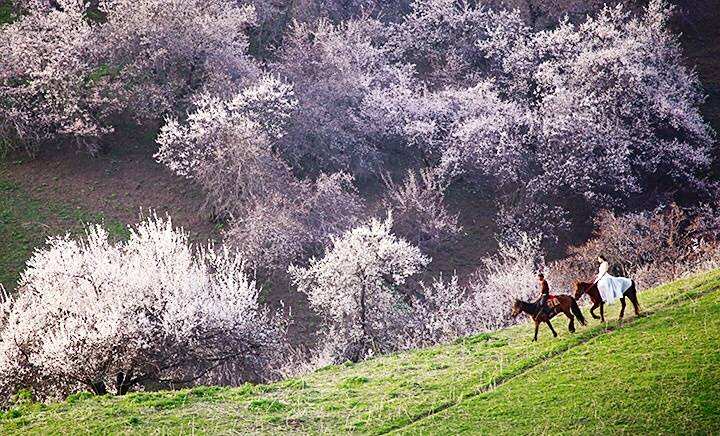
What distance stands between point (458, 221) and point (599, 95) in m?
11.3

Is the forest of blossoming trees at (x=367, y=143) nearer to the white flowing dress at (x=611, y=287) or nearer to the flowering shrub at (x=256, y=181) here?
the flowering shrub at (x=256, y=181)

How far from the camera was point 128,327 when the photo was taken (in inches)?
1042

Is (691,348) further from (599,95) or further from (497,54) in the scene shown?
(497,54)

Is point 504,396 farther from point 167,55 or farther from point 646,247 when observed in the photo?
point 167,55

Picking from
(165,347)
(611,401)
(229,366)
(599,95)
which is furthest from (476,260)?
(611,401)

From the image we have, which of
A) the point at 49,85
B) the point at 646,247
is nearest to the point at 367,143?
the point at 49,85

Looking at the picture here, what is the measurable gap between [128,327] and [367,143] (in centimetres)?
2479

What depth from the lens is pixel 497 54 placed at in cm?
5431

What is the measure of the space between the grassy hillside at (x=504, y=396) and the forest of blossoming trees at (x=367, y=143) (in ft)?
28.8

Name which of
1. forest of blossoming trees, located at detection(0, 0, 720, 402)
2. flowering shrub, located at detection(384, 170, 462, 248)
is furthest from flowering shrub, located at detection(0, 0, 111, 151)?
flowering shrub, located at detection(384, 170, 462, 248)

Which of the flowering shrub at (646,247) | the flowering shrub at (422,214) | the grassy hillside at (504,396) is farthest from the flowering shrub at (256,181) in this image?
the grassy hillside at (504,396)

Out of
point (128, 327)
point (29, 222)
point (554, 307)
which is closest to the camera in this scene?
point (554, 307)

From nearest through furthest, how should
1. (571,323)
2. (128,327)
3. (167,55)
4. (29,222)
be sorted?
1. (571,323)
2. (128,327)
3. (29,222)
4. (167,55)

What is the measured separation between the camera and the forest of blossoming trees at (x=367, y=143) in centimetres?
3347
